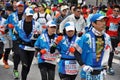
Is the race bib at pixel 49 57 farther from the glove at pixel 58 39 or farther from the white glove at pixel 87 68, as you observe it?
the white glove at pixel 87 68

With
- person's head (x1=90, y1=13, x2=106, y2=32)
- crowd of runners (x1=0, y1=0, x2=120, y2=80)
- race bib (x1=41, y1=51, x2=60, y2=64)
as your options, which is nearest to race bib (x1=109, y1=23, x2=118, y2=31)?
crowd of runners (x1=0, y1=0, x2=120, y2=80)

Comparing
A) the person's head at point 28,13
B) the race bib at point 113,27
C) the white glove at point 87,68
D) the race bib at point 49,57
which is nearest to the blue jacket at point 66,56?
the race bib at point 49,57

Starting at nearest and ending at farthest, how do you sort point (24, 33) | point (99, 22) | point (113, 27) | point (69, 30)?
point (99, 22), point (69, 30), point (24, 33), point (113, 27)

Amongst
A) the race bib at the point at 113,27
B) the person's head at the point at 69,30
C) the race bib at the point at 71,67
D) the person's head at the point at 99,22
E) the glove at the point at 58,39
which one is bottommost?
the race bib at the point at 113,27

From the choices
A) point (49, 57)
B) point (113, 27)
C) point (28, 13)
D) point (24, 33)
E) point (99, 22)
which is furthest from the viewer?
point (113, 27)

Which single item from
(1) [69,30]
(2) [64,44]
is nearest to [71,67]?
(2) [64,44]

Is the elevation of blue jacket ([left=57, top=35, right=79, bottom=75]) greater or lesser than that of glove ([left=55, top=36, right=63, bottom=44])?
lesser

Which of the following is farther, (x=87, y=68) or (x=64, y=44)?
(x=64, y=44)

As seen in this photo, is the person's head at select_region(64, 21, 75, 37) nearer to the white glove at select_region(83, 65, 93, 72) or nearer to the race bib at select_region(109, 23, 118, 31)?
the white glove at select_region(83, 65, 93, 72)

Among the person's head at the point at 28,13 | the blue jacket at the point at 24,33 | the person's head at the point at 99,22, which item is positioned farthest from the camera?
the blue jacket at the point at 24,33

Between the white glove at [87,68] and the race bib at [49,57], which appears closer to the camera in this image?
the white glove at [87,68]

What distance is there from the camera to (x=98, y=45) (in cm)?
584

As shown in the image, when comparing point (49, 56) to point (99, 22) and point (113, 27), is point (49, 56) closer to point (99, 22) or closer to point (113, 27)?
point (99, 22)

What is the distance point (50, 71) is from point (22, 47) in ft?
3.98
